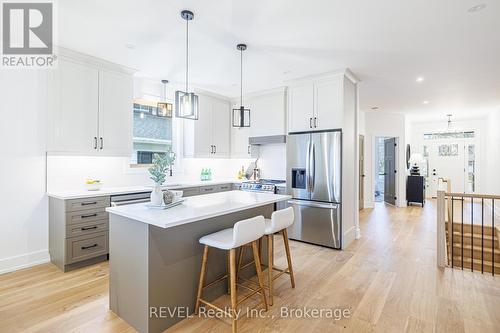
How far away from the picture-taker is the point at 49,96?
125 inches

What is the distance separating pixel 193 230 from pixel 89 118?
2457mm

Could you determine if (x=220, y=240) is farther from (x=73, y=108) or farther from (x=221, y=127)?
(x=221, y=127)

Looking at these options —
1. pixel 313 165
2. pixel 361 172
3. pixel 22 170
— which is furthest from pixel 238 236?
pixel 361 172

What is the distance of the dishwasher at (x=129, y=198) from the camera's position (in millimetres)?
3428

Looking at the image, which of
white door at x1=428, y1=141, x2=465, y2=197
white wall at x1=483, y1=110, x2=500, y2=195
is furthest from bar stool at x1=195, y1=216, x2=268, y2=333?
white door at x1=428, y1=141, x2=465, y2=197

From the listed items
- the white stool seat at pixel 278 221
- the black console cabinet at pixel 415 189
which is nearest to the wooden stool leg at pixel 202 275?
the white stool seat at pixel 278 221

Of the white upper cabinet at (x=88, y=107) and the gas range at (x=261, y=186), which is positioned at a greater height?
the white upper cabinet at (x=88, y=107)

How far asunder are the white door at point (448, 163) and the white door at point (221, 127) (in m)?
7.33

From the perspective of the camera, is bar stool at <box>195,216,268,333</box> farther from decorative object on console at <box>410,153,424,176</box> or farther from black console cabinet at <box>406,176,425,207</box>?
decorative object on console at <box>410,153,424,176</box>

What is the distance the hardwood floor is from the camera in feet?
6.95

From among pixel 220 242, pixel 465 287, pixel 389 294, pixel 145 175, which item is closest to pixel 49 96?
pixel 145 175

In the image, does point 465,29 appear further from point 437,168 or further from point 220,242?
point 437,168

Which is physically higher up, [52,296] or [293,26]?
[293,26]

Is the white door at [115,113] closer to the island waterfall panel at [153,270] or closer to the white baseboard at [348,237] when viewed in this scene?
the island waterfall panel at [153,270]
